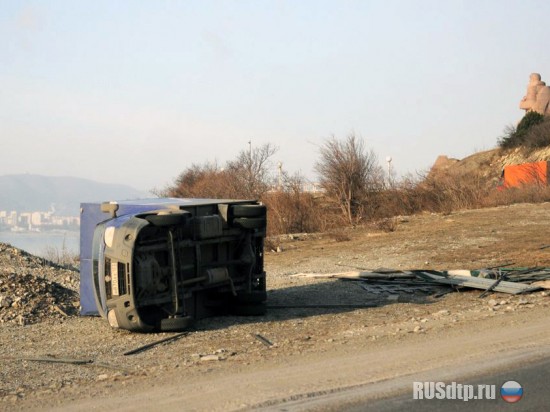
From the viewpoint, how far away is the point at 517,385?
7.85 m

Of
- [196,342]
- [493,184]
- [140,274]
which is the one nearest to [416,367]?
[196,342]

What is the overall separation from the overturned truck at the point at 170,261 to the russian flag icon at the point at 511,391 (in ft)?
16.3

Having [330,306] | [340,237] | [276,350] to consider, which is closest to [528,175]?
[340,237]

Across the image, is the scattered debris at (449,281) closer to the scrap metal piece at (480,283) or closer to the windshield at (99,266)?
the scrap metal piece at (480,283)

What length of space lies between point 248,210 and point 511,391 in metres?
6.04

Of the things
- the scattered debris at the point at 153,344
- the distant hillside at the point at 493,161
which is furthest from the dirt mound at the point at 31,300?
the distant hillside at the point at 493,161

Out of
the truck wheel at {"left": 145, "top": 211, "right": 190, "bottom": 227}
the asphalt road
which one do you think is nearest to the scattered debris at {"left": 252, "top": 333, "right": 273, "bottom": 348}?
the truck wheel at {"left": 145, "top": 211, "right": 190, "bottom": 227}

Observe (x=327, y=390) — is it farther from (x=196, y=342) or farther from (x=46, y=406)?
(x=196, y=342)

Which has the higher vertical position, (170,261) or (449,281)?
(170,261)

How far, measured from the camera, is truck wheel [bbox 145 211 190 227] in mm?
11039

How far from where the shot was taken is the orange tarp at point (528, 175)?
154 ft

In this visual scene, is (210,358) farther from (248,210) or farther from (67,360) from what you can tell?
(248,210)

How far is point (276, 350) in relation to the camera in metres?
10.2

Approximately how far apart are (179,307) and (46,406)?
3922 mm
